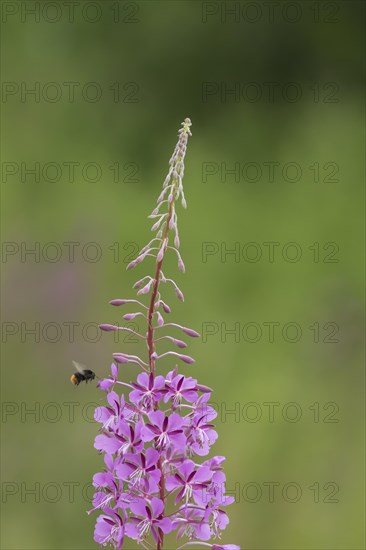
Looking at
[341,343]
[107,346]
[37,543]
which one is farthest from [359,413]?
[37,543]

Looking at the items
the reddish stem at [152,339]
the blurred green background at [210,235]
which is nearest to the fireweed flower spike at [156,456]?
the reddish stem at [152,339]

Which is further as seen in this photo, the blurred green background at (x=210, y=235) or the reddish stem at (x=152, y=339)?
the blurred green background at (x=210, y=235)

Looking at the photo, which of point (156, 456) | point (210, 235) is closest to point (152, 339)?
point (156, 456)

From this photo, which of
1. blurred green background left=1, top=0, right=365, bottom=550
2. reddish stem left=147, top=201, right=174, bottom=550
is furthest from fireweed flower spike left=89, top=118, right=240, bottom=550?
blurred green background left=1, top=0, right=365, bottom=550

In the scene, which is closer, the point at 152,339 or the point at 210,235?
the point at 152,339

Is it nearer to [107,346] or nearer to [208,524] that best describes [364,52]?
[107,346]

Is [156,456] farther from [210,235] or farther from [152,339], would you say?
[210,235]

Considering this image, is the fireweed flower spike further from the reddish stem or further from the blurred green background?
the blurred green background

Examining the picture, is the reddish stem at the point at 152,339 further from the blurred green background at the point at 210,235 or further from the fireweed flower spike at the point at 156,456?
the blurred green background at the point at 210,235
